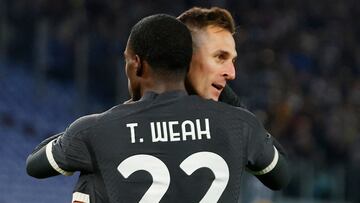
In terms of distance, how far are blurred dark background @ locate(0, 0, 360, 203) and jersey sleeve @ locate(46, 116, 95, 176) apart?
26.0 ft

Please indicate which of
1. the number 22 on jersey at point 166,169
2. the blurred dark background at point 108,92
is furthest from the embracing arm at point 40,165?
the blurred dark background at point 108,92

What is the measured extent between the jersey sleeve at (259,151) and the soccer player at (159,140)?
0.9 inches

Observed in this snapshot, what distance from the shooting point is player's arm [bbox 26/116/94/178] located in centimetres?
325

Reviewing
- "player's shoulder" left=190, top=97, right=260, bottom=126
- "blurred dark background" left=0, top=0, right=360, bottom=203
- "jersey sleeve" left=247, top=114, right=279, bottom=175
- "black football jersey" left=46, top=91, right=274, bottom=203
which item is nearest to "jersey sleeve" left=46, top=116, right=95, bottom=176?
"black football jersey" left=46, top=91, right=274, bottom=203

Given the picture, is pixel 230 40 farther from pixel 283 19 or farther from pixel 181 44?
pixel 283 19

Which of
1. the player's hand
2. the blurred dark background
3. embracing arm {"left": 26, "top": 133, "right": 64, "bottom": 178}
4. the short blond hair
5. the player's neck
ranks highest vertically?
the short blond hair

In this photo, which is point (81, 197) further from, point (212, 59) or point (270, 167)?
point (212, 59)

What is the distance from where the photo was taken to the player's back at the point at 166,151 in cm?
322

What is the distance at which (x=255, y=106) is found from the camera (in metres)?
12.8

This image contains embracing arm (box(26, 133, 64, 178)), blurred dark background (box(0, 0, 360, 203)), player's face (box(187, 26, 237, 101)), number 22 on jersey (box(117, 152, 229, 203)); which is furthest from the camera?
blurred dark background (box(0, 0, 360, 203))

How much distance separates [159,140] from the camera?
10.6 feet

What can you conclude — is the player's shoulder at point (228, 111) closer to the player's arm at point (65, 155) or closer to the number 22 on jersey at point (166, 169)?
the number 22 on jersey at point (166, 169)

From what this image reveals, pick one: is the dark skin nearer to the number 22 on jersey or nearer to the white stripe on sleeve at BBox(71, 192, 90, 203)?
the number 22 on jersey

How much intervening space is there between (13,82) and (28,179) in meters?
1.63
